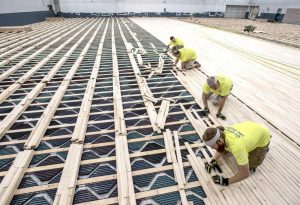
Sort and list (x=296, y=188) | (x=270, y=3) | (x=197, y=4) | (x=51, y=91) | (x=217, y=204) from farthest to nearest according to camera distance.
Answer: (x=197, y=4) → (x=270, y=3) → (x=51, y=91) → (x=296, y=188) → (x=217, y=204)

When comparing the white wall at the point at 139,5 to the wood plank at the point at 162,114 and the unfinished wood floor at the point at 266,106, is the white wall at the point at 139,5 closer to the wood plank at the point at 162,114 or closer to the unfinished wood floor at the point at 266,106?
the unfinished wood floor at the point at 266,106

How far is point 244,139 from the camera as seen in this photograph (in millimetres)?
2918

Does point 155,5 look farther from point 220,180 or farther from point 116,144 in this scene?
point 220,180

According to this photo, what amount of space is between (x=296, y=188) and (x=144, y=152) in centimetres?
252

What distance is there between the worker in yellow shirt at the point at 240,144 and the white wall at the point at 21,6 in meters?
18.8

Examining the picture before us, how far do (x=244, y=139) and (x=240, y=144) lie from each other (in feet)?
0.58

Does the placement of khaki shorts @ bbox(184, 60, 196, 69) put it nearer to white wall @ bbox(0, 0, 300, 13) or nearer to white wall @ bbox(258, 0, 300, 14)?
white wall @ bbox(0, 0, 300, 13)

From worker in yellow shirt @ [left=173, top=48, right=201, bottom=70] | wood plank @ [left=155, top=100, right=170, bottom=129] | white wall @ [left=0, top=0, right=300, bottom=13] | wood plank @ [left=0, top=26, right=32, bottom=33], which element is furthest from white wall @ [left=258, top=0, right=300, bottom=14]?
wood plank @ [left=0, top=26, right=32, bottom=33]

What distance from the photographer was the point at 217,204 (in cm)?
290

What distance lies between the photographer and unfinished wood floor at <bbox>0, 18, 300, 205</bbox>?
307 centimetres

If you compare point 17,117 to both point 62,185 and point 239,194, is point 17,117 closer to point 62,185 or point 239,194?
point 62,185

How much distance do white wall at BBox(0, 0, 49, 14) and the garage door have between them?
29.8 m

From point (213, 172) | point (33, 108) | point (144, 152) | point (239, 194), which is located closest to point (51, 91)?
point (33, 108)

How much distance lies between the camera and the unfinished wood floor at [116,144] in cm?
307
